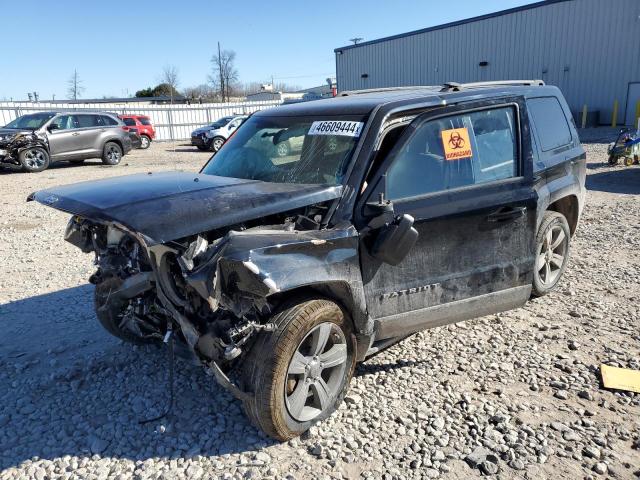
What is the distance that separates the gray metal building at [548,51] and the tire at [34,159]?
24.2m

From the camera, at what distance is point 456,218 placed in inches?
136

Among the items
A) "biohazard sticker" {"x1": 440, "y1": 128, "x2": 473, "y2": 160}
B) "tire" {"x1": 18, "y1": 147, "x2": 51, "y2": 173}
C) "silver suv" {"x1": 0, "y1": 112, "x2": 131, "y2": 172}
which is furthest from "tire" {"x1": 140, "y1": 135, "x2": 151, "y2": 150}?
"biohazard sticker" {"x1": 440, "y1": 128, "x2": 473, "y2": 160}

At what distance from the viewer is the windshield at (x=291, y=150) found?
133 inches

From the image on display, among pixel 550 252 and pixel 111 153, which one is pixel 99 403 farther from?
pixel 111 153

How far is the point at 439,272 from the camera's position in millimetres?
3453

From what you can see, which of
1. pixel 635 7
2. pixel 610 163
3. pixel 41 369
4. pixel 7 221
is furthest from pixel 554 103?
pixel 635 7

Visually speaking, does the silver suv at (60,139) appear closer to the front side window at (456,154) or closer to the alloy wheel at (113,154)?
the alloy wheel at (113,154)

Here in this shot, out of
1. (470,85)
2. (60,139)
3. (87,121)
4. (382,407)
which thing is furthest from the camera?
(87,121)

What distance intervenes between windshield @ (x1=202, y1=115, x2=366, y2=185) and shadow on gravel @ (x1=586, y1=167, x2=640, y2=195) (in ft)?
29.1

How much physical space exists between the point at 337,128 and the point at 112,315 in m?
2.15

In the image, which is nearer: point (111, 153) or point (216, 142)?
point (111, 153)

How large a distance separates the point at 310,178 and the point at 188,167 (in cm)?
1426

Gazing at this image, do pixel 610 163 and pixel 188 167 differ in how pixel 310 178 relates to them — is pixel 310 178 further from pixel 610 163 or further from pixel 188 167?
pixel 188 167

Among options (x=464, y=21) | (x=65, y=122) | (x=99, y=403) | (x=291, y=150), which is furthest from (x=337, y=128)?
(x=464, y=21)
